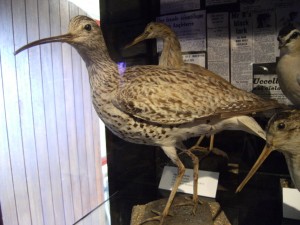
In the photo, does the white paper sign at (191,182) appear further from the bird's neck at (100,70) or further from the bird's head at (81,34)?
the bird's head at (81,34)

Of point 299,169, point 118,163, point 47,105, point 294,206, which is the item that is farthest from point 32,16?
point 294,206

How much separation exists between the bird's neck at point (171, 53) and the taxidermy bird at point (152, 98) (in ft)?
0.81

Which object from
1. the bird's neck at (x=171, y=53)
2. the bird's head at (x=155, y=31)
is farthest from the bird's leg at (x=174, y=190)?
the bird's head at (x=155, y=31)

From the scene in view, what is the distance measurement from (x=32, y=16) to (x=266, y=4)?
100cm

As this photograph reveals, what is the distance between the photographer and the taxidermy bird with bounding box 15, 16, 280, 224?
1.00 meters

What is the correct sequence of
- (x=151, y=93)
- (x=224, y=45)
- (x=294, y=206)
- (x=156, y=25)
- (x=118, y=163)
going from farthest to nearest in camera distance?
1. (x=118, y=163)
2. (x=224, y=45)
3. (x=156, y=25)
4. (x=294, y=206)
5. (x=151, y=93)

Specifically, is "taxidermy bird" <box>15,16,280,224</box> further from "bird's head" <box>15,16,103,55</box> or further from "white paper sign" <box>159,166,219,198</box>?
"white paper sign" <box>159,166,219,198</box>

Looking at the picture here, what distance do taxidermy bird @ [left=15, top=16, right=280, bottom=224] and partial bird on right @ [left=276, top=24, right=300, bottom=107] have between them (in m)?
0.23

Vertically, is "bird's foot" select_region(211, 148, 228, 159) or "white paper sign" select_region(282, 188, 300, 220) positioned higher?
"bird's foot" select_region(211, 148, 228, 159)

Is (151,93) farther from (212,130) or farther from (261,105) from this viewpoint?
(261,105)

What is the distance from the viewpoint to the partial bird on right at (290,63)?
122cm

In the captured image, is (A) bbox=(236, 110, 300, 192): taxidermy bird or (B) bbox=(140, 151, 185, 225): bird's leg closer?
(A) bbox=(236, 110, 300, 192): taxidermy bird

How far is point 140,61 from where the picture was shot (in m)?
1.52

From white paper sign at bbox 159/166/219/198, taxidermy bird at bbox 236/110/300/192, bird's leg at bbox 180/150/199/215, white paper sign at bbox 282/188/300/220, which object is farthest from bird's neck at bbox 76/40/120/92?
white paper sign at bbox 282/188/300/220
